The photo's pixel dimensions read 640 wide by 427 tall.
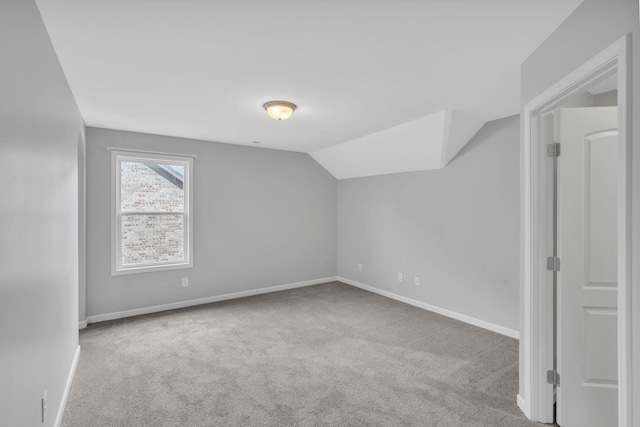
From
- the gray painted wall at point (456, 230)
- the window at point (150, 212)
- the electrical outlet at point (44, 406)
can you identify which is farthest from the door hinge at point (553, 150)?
the window at point (150, 212)

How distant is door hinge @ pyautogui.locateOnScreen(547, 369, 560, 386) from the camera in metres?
Result: 2.15

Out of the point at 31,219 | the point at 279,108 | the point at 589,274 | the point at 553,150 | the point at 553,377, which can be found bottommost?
the point at 553,377

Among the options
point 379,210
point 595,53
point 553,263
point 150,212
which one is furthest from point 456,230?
point 150,212

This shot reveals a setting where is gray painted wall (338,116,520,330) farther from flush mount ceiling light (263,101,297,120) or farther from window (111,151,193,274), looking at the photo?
window (111,151,193,274)

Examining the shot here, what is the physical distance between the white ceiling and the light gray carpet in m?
2.42

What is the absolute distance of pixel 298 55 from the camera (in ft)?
7.28

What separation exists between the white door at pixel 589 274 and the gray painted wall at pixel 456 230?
57.3 inches

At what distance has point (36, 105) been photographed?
1703 mm

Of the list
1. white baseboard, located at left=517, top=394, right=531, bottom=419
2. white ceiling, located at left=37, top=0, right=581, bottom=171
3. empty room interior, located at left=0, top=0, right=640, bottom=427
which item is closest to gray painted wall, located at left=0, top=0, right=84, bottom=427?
empty room interior, located at left=0, top=0, right=640, bottom=427

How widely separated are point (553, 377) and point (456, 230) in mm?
2174

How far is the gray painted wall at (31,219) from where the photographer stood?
A: 1298 millimetres

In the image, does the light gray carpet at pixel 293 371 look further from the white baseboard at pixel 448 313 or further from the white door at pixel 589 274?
the white door at pixel 589 274

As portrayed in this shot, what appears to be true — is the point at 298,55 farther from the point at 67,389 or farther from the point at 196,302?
the point at 196,302

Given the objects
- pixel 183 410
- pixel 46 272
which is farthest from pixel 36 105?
pixel 183 410
